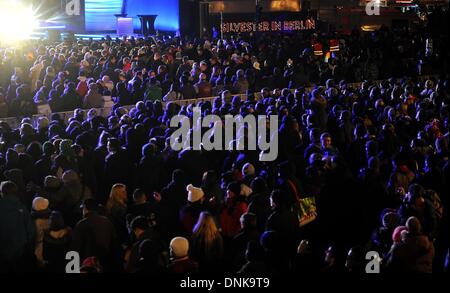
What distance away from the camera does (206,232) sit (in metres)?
6.89

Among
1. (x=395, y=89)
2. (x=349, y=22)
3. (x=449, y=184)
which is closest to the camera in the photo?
(x=449, y=184)

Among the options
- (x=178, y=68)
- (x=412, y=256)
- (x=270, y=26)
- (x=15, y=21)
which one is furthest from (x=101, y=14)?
(x=412, y=256)

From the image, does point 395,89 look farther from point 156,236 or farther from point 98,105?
point 156,236

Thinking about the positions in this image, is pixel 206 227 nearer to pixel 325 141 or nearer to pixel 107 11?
pixel 325 141

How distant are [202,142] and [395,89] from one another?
5.37 m

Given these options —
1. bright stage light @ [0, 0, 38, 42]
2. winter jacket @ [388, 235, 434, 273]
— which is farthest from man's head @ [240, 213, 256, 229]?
bright stage light @ [0, 0, 38, 42]

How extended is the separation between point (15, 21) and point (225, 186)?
2299 cm

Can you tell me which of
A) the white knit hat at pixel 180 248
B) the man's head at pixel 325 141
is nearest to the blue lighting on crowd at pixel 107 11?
the man's head at pixel 325 141

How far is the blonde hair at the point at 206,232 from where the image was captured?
6.89 meters

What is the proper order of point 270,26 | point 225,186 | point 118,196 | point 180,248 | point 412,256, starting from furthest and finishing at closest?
1. point 270,26
2. point 225,186
3. point 118,196
4. point 412,256
5. point 180,248

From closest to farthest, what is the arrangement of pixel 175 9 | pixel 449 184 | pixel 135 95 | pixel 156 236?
pixel 449 184, pixel 156 236, pixel 135 95, pixel 175 9

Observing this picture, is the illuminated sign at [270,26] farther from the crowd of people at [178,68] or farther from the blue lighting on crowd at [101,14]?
the blue lighting on crowd at [101,14]

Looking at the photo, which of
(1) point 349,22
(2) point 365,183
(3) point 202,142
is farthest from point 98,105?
(1) point 349,22

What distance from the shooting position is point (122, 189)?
317 inches
